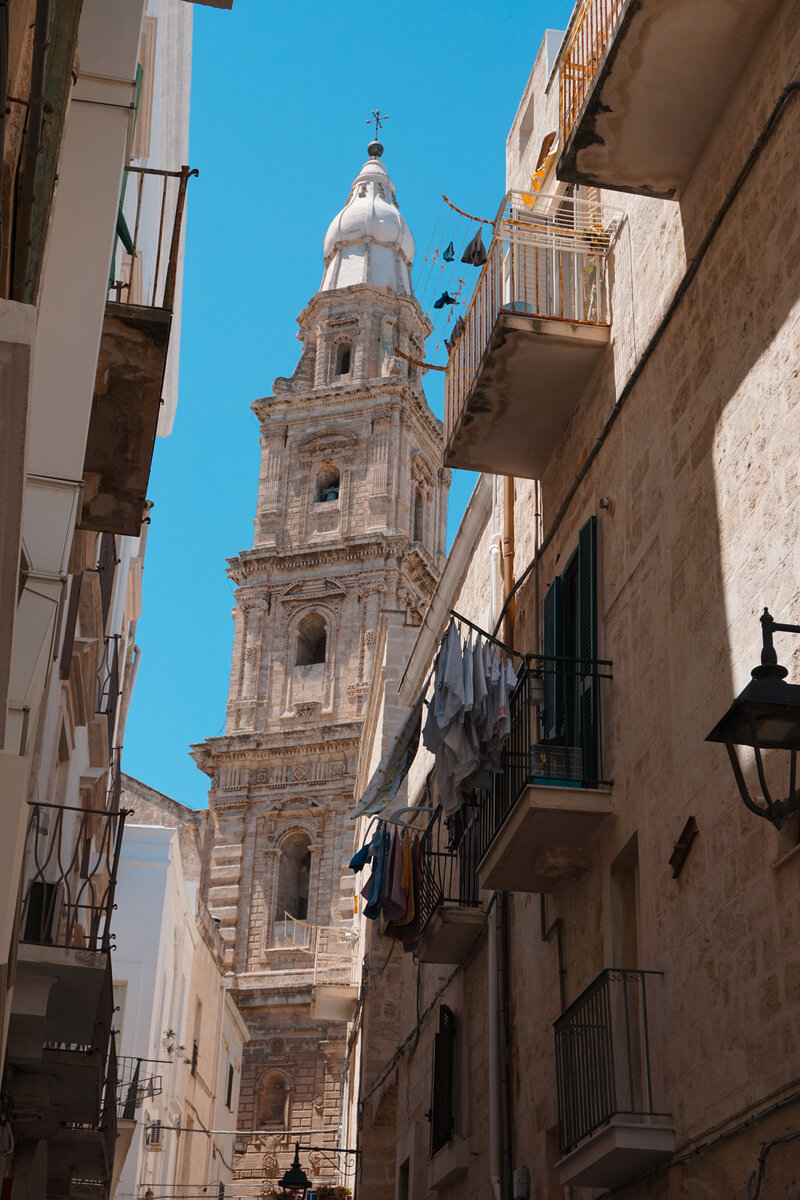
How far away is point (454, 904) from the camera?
12688mm

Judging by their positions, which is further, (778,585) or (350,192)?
(350,192)

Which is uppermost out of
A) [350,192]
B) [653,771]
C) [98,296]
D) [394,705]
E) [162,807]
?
[350,192]

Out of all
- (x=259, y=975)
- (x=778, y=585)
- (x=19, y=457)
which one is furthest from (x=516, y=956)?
(x=259, y=975)

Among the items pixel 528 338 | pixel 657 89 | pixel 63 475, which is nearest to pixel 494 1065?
pixel 528 338

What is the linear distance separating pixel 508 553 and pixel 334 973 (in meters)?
26.9

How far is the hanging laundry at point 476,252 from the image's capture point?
11.6 metres

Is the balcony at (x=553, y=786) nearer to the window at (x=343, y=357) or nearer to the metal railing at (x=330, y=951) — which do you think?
the metal railing at (x=330, y=951)

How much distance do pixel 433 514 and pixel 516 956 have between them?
41188mm

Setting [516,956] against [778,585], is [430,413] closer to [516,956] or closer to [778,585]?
[516,956]

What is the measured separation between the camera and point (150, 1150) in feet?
75.4

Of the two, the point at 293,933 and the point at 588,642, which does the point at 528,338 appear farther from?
the point at 293,933

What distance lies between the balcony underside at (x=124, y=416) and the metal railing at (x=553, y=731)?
2.69 meters

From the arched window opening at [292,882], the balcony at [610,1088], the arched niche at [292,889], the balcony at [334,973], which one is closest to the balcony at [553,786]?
the balcony at [610,1088]

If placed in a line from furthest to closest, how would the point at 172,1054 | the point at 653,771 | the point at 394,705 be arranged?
1. the point at 172,1054
2. the point at 394,705
3. the point at 653,771
